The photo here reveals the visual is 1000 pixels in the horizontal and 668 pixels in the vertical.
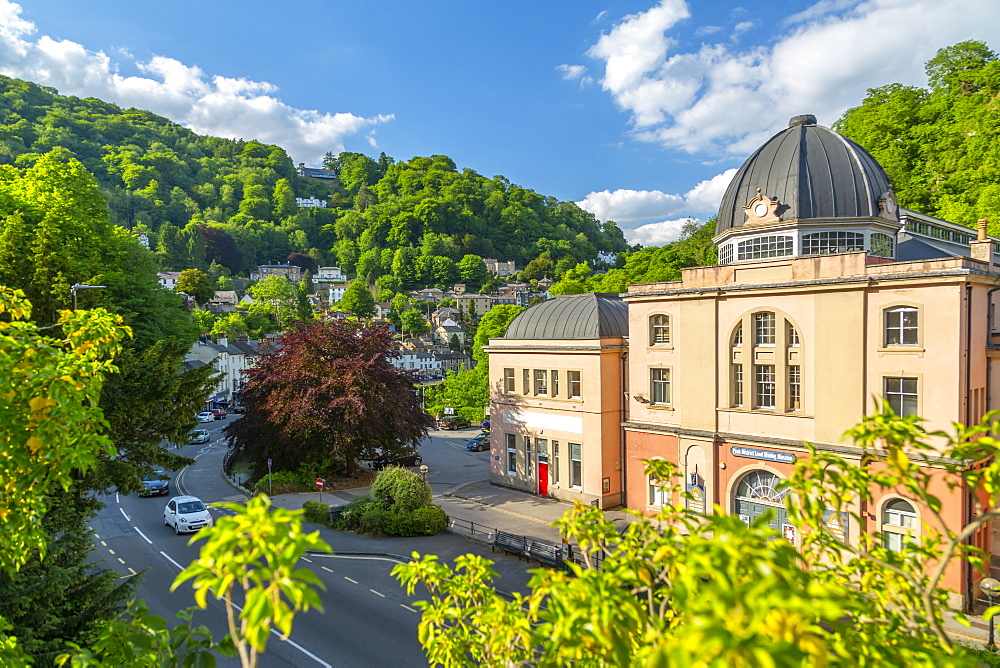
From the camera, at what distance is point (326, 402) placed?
100 feet

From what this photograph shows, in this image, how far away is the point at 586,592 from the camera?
389cm

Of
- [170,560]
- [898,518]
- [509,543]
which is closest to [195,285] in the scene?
[170,560]

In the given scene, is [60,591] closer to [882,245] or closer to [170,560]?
[170,560]

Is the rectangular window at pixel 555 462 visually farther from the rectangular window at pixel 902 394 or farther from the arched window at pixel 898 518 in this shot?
the rectangular window at pixel 902 394

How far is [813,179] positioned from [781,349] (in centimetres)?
733

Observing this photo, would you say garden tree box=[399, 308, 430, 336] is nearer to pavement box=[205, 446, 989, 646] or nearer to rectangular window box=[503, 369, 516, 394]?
pavement box=[205, 446, 989, 646]

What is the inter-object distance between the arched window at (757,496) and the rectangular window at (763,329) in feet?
16.0

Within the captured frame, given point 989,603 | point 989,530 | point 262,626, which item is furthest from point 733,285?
point 262,626

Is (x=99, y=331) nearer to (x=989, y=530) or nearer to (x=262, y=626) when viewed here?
(x=262, y=626)

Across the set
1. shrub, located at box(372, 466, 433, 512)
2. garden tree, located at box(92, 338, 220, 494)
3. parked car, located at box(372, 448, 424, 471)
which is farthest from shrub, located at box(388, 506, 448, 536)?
garden tree, located at box(92, 338, 220, 494)

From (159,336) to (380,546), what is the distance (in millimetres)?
15471

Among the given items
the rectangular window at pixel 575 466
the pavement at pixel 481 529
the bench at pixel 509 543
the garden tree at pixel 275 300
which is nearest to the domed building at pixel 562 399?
the rectangular window at pixel 575 466

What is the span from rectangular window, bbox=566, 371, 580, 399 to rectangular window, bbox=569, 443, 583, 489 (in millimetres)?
2427

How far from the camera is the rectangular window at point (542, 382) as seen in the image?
100ft
